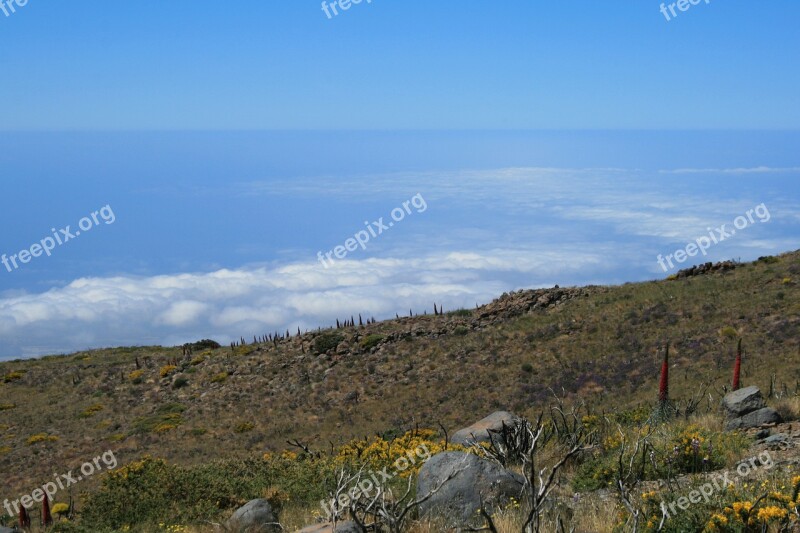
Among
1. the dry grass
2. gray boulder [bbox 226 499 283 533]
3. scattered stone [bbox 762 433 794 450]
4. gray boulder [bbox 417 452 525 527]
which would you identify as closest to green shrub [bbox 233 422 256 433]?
the dry grass

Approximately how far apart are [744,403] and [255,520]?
28.3 ft

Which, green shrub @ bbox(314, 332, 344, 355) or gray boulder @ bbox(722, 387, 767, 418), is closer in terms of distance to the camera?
gray boulder @ bbox(722, 387, 767, 418)

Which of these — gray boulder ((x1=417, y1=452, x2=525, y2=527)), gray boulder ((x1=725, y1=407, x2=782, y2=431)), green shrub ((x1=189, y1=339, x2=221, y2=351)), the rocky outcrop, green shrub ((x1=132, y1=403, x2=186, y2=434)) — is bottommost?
gray boulder ((x1=725, y1=407, x2=782, y2=431))

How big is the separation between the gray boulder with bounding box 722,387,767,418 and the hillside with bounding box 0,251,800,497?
760 centimetres

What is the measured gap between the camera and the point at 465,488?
26.0 ft

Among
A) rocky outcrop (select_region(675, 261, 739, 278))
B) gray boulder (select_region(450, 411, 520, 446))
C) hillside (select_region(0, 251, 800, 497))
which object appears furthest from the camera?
rocky outcrop (select_region(675, 261, 739, 278))

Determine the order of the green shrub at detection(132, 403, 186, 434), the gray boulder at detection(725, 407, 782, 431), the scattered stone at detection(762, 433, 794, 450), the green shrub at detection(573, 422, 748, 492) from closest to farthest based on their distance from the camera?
the green shrub at detection(573, 422, 748, 492), the scattered stone at detection(762, 433, 794, 450), the gray boulder at detection(725, 407, 782, 431), the green shrub at detection(132, 403, 186, 434)

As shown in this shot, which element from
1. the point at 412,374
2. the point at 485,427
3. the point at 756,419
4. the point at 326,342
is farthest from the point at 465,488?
the point at 326,342

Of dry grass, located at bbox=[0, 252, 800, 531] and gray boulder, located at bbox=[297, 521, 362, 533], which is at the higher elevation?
dry grass, located at bbox=[0, 252, 800, 531]

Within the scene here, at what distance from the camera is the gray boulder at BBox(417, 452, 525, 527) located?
7.69m

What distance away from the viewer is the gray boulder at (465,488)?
7688mm

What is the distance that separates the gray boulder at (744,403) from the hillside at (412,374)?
24.9 feet

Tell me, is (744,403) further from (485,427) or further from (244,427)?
(244,427)

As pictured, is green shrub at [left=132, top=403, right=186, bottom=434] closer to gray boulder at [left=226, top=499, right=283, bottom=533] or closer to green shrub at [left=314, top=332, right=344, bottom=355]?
green shrub at [left=314, top=332, right=344, bottom=355]
